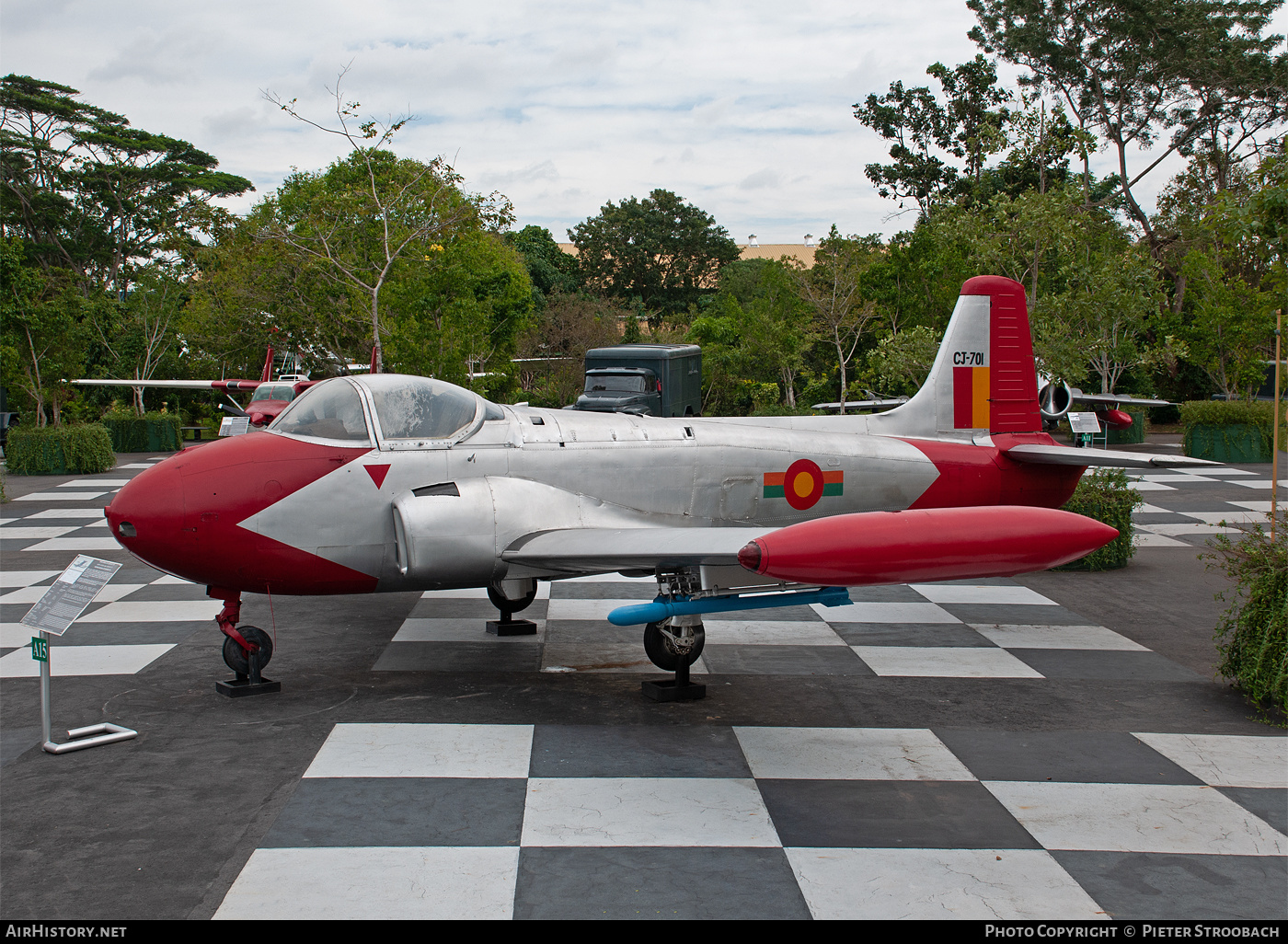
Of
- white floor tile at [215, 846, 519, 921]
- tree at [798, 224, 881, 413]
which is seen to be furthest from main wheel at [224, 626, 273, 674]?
tree at [798, 224, 881, 413]

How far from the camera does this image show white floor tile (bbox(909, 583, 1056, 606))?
10930mm

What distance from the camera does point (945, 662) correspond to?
8.49m

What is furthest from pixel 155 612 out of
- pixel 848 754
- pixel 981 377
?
pixel 981 377

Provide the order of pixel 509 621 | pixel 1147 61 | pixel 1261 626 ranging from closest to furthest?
pixel 1261 626
pixel 509 621
pixel 1147 61

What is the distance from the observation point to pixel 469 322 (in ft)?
69.2

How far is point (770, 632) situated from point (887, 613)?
1.59 metres

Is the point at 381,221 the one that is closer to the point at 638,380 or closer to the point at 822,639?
the point at 638,380

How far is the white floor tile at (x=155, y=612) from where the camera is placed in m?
9.60

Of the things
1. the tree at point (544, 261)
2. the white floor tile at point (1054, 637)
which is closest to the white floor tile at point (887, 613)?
the white floor tile at point (1054, 637)

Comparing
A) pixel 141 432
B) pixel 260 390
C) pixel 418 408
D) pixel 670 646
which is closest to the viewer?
pixel 670 646

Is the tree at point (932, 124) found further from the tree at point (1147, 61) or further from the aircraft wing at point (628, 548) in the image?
the aircraft wing at point (628, 548)

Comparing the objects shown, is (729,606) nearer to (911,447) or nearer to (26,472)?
(911,447)

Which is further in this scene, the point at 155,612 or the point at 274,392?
the point at 274,392
